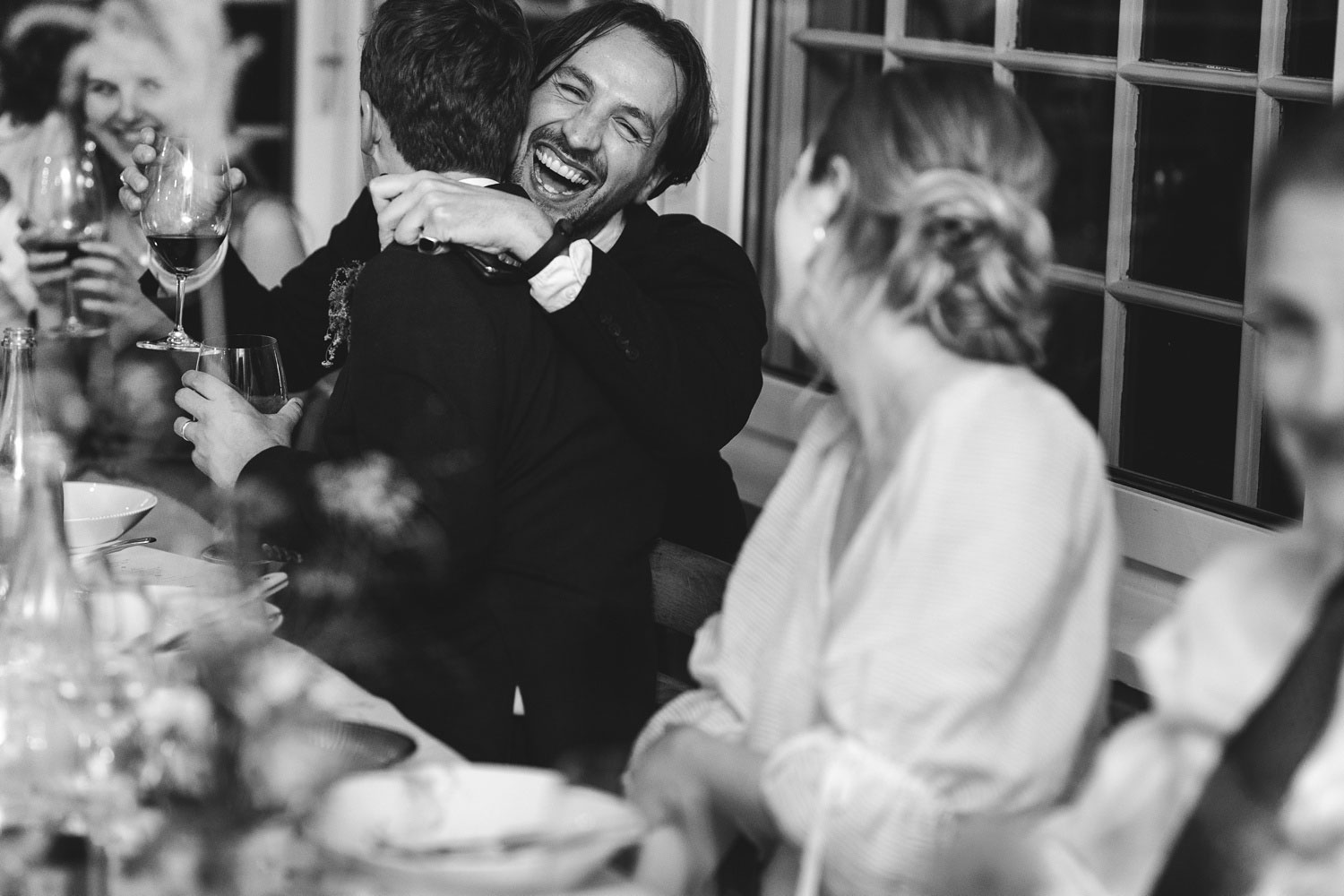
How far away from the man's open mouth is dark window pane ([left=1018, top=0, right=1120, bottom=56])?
2.09ft

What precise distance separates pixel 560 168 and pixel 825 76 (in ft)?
2.46

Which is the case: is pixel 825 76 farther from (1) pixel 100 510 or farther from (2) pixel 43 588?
(2) pixel 43 588

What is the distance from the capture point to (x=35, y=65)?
11.8ft

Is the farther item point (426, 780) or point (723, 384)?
point (723, 384)

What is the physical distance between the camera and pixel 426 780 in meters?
1.05

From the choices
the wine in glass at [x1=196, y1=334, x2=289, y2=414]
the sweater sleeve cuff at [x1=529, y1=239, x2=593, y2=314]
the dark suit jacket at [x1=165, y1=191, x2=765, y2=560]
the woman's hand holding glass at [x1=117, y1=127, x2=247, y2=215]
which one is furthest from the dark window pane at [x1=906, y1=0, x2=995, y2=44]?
the wine in glass at [x1=196, y1=334, x2=289, y2=414]

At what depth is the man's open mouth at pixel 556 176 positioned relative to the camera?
6.48ft

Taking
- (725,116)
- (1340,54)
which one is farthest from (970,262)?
(725,116)

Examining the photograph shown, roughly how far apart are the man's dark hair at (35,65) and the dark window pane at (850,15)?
1.64 meters

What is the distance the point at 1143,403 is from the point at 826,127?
3.15ft

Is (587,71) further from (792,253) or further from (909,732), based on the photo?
(909,732)

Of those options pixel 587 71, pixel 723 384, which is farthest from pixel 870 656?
pixel 587 71

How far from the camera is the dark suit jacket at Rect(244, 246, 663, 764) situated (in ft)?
5.17

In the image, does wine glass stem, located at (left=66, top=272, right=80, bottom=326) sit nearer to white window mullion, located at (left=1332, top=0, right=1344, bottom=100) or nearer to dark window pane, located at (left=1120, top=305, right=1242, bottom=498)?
dark window pane, located at (left=1120, top=305, right=1242, bottom=498)
